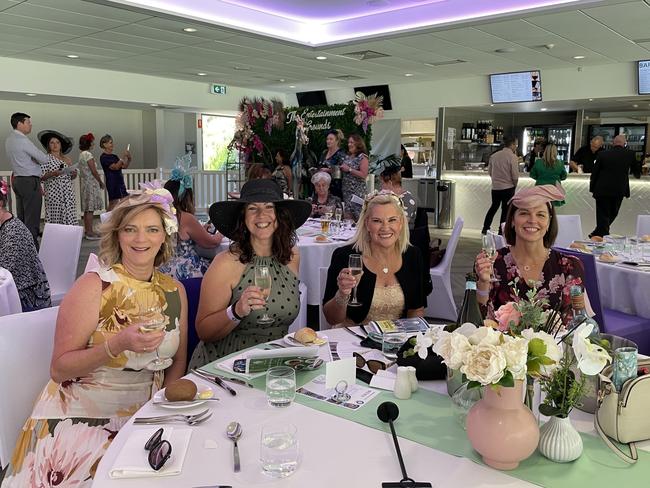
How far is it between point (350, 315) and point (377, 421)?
1146mm

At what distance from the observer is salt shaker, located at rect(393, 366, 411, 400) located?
66.4 inches

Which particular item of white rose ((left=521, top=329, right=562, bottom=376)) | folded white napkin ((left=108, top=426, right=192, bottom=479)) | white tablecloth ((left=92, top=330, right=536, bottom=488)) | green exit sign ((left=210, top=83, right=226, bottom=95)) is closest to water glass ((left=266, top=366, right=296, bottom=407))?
white tablecloth ((left=92, top=330, right=536, bottom=488))

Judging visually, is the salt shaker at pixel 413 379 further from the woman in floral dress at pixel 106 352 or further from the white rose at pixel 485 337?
the woman in floral dress at pixel 106 352

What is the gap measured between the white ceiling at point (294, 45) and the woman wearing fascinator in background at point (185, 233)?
9.10 ft

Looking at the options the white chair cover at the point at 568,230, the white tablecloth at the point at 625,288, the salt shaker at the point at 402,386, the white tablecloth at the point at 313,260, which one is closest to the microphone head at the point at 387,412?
the salt shaker at the point at 402,386

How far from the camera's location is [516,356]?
1.19 m

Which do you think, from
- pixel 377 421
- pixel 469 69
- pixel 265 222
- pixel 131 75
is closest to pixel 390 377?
pixel 377 421

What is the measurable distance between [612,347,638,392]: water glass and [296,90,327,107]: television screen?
12893 mm

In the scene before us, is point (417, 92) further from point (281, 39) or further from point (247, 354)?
point (247, 354)

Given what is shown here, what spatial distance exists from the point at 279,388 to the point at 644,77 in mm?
9833

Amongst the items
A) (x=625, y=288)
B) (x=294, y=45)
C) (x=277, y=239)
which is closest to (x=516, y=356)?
(x=277, y=239)

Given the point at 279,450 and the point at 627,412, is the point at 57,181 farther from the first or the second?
the point at 627,412

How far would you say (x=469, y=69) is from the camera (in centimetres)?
998

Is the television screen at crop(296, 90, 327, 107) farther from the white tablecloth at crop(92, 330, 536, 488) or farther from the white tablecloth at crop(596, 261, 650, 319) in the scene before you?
the white tablecloth at crop(92, 330, 536, 488)
